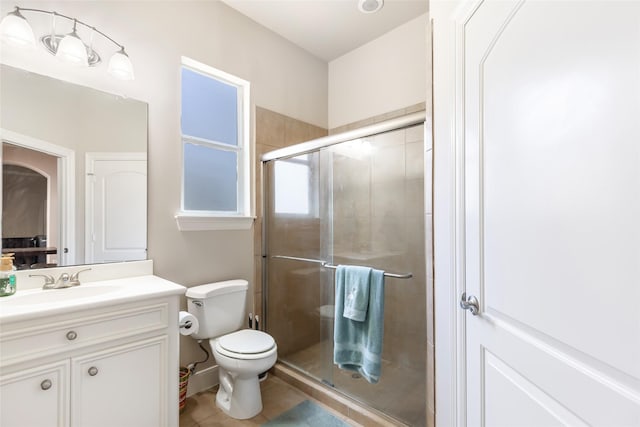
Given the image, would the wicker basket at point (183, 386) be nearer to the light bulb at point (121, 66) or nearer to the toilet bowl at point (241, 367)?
the toilet bowl at point (241, 367)

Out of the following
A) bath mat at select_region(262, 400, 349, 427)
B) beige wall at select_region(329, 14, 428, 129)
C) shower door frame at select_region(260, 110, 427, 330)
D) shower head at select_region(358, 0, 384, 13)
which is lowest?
bath mat at select_region(262, 400, 349, 427)

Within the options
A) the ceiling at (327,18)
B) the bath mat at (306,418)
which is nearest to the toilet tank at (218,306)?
the bath mat at (306,418)

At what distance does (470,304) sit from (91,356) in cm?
150

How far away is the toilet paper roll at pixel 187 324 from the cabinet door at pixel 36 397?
597 millimetres

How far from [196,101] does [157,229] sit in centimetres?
100

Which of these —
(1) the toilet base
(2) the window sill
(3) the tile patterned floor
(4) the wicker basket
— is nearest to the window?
(2) the window sill

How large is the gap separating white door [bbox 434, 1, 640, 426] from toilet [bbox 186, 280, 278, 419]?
1.09 metres

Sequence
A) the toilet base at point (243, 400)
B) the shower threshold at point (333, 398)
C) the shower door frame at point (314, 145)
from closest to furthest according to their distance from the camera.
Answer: the shower door frame at point (314, 145) → the shower threshold at point (333, 398) → the toilet base at point (243, 400)

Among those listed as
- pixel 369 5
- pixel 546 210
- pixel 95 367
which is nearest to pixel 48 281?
pixel 95 367

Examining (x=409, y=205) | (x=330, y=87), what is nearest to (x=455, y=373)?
(x=409, y=205)

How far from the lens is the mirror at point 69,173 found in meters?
1.42

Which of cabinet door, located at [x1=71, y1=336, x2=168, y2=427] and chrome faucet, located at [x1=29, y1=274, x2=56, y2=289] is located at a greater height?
chrome faucet, located at [x1=29, y1=274, x2=56, y2=289]

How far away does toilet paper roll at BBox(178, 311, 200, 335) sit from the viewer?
172 cm

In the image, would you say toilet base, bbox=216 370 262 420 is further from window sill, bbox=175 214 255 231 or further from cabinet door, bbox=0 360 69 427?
window sill, bbox=175 214 255 231
